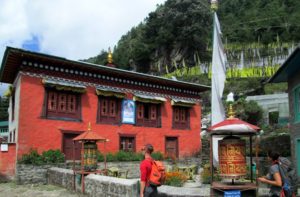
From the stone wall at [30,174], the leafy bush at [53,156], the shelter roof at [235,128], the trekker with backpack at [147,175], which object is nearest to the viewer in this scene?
the trekker with backpack at [147,175]

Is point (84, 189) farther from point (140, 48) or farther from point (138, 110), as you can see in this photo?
point (140, 48)

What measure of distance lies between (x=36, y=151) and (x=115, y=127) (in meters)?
5.51

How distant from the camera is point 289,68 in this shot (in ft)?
53.3

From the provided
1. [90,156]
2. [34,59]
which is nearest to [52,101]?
[34,59]

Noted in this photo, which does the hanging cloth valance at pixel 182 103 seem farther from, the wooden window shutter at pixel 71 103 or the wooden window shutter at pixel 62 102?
the wooden window shutter at pixel 62 102

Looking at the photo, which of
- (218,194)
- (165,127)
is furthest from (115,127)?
(218,194)

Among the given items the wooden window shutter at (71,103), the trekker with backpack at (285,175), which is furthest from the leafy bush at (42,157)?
the trekker with backpack at (285,175)

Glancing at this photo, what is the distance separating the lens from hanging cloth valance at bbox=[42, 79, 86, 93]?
63.9 feet

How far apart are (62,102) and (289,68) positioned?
12.1m

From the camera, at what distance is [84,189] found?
12.7 m

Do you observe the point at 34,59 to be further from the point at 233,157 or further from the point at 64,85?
the point at 233,157

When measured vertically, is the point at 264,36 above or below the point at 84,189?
above

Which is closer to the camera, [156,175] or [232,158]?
[156,175]

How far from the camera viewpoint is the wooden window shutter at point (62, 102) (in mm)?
20297
